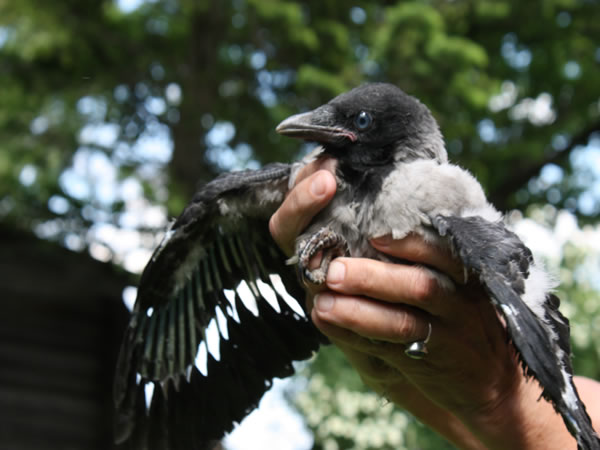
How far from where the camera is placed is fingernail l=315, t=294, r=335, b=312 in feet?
6.73

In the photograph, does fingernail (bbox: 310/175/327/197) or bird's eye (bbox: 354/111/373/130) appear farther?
bird's eye (bbox: 354/111/373/130)

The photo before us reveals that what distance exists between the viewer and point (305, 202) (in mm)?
2117

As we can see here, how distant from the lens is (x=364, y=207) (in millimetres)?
2209

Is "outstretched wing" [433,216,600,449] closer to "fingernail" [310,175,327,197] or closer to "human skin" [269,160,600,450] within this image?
"human skin" [269,160,600,450]

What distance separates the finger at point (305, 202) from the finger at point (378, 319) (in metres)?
0.31

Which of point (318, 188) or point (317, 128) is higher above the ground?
point (317, 128)

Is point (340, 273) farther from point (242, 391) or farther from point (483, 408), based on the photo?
point (242, 391)

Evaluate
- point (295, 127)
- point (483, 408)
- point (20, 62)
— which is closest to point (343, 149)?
point (295, 127)

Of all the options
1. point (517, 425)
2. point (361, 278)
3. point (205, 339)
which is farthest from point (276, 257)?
point (517, 425)

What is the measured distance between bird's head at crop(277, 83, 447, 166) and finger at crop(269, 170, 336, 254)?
24cm

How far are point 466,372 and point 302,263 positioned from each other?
0.64 m

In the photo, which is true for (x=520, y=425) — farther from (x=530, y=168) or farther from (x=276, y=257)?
(x=530, y=168)

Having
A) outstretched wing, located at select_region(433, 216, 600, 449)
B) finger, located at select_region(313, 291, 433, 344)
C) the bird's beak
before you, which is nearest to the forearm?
outstretched wing, located at select_region(433, 216, 600, 449)

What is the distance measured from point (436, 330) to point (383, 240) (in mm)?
333
